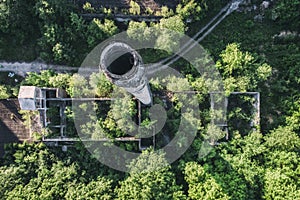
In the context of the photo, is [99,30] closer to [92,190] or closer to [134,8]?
[134,8]

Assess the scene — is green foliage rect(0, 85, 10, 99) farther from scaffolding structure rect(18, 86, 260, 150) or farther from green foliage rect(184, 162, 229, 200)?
green foliage rect(184, 162, 229, 200)

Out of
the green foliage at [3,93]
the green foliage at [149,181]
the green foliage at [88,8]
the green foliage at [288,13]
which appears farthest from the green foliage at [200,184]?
the green foliage at [3,93]

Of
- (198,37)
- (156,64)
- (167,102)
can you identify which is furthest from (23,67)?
(198,37)

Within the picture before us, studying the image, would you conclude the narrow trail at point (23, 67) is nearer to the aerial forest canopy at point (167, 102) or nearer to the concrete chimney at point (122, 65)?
the aerial forest canopy at point (167, 102)

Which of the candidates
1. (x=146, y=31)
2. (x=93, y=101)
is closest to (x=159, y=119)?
(x=93, y=101)

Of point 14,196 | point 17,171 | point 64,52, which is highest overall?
point 64,52

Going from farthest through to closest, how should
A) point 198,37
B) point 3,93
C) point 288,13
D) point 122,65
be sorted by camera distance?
1. point 198,37
2. point 288,13
3. point 3,93
4. point 122,65

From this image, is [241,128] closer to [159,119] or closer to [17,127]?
[159,119]

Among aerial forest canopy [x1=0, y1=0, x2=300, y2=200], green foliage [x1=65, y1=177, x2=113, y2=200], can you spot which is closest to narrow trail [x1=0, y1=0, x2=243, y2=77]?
aerial forest canopy [x1=0, y1=0, x2=300, y2=200]
